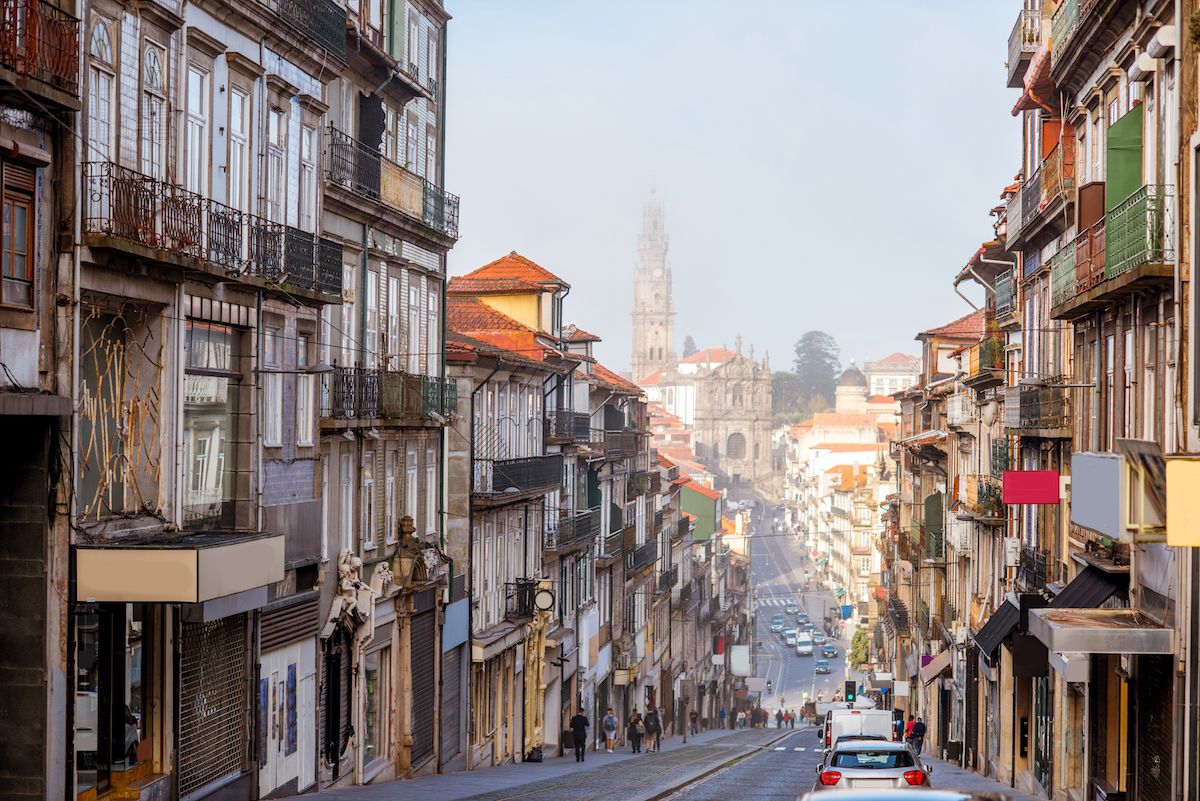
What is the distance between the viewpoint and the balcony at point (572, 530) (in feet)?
127

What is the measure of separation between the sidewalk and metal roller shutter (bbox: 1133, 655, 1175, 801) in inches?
285

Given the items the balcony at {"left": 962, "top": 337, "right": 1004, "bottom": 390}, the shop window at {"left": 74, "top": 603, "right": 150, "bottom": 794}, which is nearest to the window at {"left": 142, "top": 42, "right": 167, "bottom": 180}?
the shop window at {"left": 74, "top": 603, "right": 150, "bottom": 794}

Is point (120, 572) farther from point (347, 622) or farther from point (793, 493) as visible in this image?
point (793, 493)

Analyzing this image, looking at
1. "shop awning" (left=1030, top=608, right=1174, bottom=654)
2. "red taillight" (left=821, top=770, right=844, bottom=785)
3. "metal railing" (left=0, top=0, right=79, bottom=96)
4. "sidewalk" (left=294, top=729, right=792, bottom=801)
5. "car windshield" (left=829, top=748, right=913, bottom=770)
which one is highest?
"metal railing" (left=0, top=0, right=79, bottom=96)

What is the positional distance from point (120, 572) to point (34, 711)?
60.1 inches

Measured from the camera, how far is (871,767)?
18.2 m

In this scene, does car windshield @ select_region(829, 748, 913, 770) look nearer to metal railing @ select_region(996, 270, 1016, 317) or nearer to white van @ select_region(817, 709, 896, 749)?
white van @ select_region(817, 709, 896, 749)

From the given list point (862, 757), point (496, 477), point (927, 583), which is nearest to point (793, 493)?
point (927, 583)

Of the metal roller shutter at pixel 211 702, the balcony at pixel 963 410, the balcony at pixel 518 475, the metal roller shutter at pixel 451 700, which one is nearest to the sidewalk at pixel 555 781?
the metal roller shutter at pixel 451 700

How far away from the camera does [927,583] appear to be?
167 ft

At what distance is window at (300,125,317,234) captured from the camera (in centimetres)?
2089

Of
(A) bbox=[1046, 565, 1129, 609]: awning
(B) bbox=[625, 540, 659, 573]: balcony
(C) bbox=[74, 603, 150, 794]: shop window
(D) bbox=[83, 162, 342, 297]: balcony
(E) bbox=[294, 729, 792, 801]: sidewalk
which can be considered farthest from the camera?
(B) bbox=[625, 540, 659, 573]: balcony

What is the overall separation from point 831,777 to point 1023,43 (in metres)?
16.0

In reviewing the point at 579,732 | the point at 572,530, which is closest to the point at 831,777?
the point at 579,732
